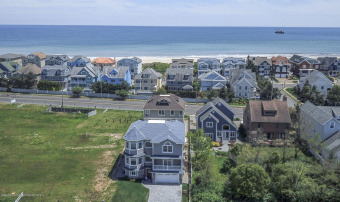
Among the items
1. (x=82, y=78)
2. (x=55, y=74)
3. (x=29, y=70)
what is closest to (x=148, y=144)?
(x=82, y=78)

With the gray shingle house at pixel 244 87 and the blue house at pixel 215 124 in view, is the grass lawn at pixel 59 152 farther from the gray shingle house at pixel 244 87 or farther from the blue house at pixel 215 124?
the gray shingle house at pixel 244 87

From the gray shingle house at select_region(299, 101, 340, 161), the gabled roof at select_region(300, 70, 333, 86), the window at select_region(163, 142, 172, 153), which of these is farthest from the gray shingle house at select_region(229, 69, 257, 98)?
the window at select_region(163, 142, 172, 153)

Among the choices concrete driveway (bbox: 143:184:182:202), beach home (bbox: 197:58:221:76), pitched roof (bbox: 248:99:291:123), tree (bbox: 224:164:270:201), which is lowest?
concrete driveway (bbox: 143:184:182:202)

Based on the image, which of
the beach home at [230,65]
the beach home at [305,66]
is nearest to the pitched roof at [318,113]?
the beach home at [230,65]

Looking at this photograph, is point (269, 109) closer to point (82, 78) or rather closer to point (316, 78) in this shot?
point (316, 78)

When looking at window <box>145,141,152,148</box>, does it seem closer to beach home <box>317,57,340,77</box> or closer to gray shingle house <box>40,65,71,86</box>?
gray shingle house <box>40,65,71,86</box>

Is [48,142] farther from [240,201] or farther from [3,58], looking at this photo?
[3,58]
